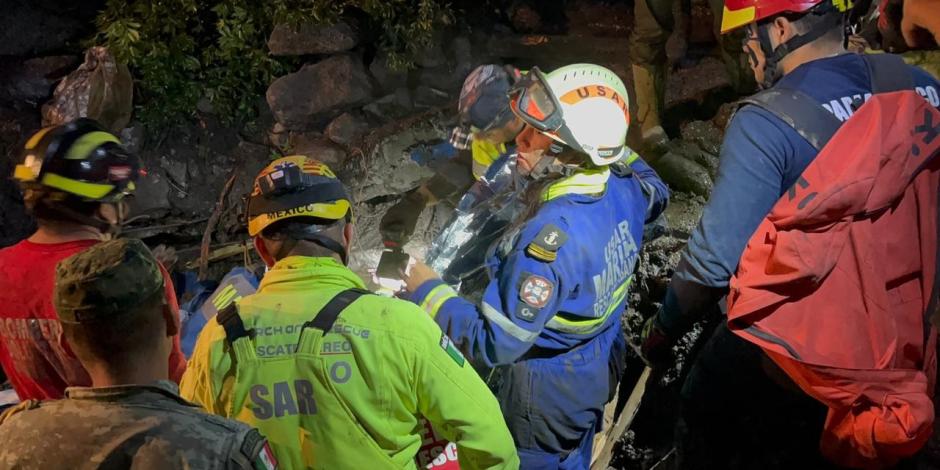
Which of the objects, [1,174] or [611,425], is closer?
[611,425]

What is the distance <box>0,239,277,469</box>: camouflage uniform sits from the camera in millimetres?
1521

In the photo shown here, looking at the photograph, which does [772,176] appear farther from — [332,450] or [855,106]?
[332,450]

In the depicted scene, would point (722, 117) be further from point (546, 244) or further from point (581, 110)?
point (546, 244)

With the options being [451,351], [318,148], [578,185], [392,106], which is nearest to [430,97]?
[392,106]

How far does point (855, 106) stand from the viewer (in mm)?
2369

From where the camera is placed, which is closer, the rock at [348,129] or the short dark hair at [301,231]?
the short dark hair at [301,231]

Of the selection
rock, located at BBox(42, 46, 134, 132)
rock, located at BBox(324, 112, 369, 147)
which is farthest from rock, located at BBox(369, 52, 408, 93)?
rock, located at BBox(42, 46, 134, 132)

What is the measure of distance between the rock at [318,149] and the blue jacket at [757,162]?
6.12 metres

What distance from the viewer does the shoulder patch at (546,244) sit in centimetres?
269

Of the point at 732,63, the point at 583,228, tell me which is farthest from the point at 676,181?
the point at 583,228

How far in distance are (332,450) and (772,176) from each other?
185 centimetres

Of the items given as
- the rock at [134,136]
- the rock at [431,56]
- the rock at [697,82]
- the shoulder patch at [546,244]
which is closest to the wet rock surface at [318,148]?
the rock at [431,56]

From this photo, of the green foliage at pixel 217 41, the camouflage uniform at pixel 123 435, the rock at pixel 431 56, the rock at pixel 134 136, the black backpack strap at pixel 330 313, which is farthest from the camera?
the rock at pixel 134 136

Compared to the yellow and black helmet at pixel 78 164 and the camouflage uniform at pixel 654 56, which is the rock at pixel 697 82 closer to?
the camouflage uniform at pixel 654 56
